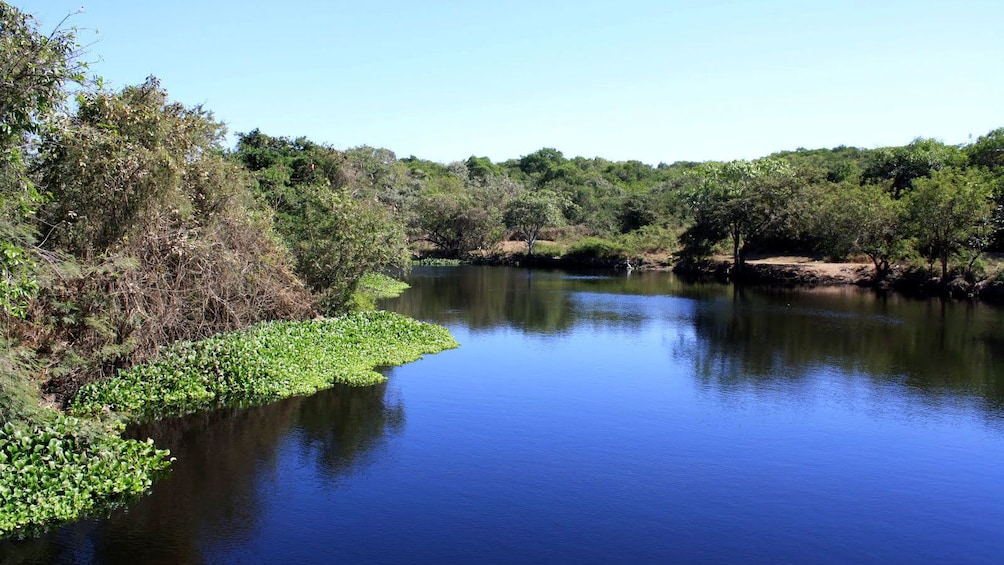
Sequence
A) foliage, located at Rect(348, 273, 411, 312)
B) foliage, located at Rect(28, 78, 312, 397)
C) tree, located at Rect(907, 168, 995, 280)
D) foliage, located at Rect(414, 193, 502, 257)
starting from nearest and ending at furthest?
foliage, located at Rect(28, 78, 312, 397) < foliage, located at Rect(348, 273, 411, 312) < tree, located at Rect(907, 168, 995, 280) < foliage, located at Rect(414, 193, 502, 257)

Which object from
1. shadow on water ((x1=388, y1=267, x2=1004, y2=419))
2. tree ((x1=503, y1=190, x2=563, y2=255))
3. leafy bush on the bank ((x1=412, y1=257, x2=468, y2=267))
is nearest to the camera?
shadow on water ((x1=388, y1=267, x2=1004, y2=419))

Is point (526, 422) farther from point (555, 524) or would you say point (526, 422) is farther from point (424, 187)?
point (424, 187)

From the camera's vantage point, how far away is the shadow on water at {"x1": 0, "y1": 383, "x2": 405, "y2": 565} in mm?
11992

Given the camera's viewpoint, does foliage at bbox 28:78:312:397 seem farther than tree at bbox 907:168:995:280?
No

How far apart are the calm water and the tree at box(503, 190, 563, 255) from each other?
154ft

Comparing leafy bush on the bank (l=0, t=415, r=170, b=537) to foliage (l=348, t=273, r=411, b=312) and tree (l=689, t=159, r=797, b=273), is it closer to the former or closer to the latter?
foliage (l=348, t=273, r=411, b=312)

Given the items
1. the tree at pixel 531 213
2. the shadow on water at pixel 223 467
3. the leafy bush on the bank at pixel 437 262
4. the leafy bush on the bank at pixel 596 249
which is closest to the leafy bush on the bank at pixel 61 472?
the shadow on water at pixel 223 467

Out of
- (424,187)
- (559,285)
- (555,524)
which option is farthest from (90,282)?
(424,187)

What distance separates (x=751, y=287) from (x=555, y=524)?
1784 inches

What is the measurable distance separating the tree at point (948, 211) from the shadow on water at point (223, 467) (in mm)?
38424

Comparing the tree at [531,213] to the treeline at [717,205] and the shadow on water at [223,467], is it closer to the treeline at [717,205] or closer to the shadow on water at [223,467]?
the treeline at [717,205]

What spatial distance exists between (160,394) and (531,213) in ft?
195

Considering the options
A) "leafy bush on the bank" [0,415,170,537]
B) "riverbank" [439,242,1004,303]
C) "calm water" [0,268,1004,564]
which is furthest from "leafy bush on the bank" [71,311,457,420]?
"riverbank" [439,242,1004,303]

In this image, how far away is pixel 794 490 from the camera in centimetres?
1510
